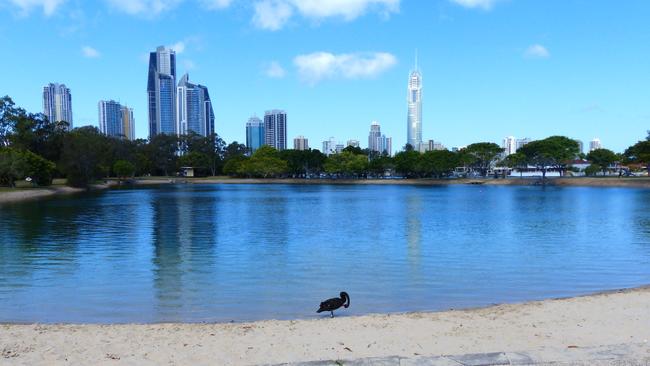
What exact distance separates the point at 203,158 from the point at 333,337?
139m

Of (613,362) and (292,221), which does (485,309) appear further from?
(292,221)

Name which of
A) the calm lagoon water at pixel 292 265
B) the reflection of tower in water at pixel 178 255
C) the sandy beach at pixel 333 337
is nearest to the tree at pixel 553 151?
the calm lagoon water at pixel 292 265

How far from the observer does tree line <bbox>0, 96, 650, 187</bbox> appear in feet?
284

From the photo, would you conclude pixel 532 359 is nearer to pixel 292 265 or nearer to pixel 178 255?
pixel 292 265

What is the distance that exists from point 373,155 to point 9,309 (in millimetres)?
147118

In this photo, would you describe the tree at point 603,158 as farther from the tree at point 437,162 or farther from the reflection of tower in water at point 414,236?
the reflection of tower in water at point 414,236

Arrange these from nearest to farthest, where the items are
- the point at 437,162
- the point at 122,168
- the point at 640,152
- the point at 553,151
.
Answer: the point at 640,152 < the point at 553,151 < the point at 122,168 < the point at 437,162

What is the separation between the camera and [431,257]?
1831cm

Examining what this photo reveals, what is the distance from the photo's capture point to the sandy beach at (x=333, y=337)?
7.20 meters

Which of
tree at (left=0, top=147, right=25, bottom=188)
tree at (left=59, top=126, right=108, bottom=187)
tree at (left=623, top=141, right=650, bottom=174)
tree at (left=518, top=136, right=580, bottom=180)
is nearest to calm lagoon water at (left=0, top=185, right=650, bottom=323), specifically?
tree at (left=0, top=147, right=25, bottom=188)

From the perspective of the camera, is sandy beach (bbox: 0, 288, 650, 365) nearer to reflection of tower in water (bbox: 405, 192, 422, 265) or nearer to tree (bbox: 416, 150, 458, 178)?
reflection of tower in water (bbox: 405, 192, 422, 265)

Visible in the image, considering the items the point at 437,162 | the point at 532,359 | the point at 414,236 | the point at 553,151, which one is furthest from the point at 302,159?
the point at 532,359

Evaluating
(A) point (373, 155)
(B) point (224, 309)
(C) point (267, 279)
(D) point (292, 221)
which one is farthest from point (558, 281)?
(A) point (373, 155)

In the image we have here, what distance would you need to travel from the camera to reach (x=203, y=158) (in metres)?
142
